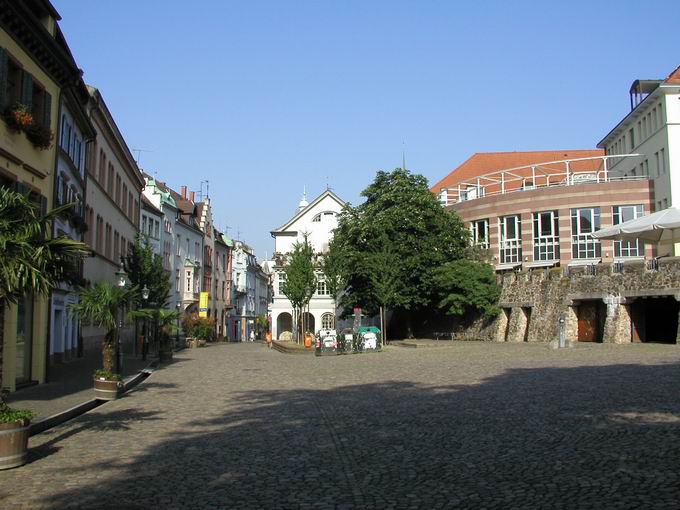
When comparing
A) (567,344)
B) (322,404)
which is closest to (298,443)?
(322,404)

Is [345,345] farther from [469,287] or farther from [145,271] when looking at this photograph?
[145,271]

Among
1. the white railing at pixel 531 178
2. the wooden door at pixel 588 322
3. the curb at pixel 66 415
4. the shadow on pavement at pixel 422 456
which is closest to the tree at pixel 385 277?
the white railing at pixel 531 178

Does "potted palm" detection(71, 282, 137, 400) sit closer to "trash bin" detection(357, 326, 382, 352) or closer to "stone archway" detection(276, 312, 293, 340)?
"trash bin" detection(357, 326, 382, 352)

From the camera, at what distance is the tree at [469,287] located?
147ft

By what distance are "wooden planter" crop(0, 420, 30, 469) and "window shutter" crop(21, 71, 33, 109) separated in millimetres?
11971

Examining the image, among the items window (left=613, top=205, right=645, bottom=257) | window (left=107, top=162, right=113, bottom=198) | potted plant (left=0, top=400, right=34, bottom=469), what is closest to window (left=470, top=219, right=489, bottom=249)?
window (left=613, top=205, right=645, bottom=257)

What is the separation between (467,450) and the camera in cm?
964

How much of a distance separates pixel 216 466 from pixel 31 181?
13230 mm

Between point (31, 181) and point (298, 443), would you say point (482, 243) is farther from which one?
point (298, 443)

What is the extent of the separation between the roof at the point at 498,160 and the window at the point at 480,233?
78.7ft

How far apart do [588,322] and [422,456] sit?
32.2m

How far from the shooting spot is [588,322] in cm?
3916

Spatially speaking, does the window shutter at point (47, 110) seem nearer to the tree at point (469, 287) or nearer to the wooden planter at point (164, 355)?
the wooden planter at point (164, 355)

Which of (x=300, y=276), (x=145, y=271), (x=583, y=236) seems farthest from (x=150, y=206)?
(x=583, y=236)
